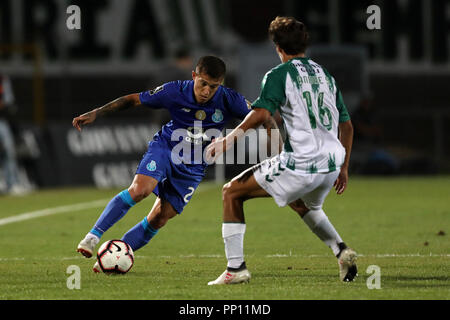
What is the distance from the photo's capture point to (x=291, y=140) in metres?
7.00

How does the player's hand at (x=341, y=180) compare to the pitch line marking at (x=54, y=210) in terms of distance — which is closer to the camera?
the player's hand at (x=341, y=180)

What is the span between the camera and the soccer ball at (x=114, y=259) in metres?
7.75

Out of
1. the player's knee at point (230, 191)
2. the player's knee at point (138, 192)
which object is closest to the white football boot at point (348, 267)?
the player's knee at point (230, 191)

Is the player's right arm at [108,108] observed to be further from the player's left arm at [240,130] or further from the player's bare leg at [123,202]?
the player's left arm at [240,130]

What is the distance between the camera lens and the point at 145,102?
27.4 ft

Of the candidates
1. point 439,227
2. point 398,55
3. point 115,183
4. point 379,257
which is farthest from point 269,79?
point 398,55

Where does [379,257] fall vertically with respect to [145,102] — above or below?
below

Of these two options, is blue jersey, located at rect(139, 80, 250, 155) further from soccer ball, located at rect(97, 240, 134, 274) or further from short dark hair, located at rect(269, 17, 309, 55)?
short dark hair, located at rect(269, 17, 309, 55)

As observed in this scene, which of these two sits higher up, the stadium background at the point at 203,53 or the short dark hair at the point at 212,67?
the short dark hair at the point at 212,67

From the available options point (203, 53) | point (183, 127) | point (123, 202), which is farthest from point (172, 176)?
point (203, 53)

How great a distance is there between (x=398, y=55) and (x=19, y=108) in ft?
34.1

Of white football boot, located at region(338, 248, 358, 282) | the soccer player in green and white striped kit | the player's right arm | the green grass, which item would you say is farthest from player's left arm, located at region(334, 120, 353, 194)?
the player's right arm
